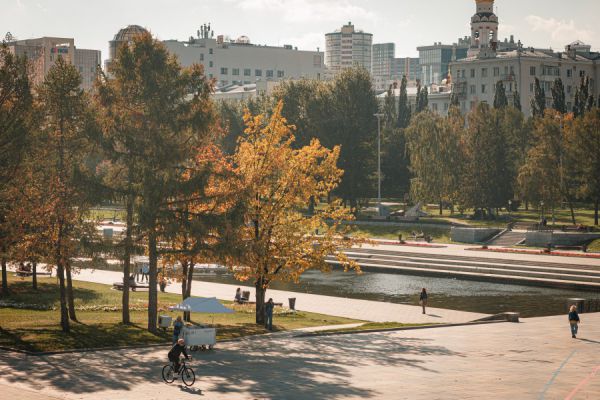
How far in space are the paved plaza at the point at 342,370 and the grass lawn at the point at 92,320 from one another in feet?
7.54

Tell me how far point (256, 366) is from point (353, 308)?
2121 cm

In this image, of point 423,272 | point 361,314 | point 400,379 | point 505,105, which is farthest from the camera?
point 505,105

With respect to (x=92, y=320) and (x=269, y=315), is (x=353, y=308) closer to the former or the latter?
(x=269, y=315)

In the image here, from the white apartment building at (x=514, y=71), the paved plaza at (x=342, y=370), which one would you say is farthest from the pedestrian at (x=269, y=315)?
the white apartment building at (x=514, y=71)

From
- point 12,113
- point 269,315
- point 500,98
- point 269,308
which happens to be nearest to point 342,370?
point 269,315

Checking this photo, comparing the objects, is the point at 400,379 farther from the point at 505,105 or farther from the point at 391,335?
the point at 505,105

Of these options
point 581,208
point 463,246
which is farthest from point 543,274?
point 581,208

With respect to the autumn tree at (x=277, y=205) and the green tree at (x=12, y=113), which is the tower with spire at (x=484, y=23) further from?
the green tree at (x=12, y=113)

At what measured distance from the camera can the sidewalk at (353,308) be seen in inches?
1905

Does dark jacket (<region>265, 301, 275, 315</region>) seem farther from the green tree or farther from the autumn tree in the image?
the green tree

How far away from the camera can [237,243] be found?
37.5 m

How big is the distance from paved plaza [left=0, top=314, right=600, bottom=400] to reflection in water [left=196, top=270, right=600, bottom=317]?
47.0 ft

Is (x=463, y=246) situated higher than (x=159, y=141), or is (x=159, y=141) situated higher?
(x=159, y=141)

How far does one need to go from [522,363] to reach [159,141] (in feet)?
52.7
